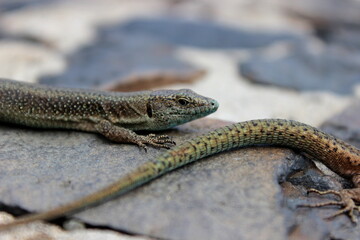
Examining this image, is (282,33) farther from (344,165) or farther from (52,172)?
(52,172)

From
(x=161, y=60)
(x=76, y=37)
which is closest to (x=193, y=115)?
(x=161, y=60)

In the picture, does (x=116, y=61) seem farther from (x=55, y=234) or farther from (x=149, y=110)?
(x=55, y=234)

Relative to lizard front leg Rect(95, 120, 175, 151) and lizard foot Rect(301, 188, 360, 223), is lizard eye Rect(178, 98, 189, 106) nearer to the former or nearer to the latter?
lizard front leg Rect(95, 120, 175, 151)

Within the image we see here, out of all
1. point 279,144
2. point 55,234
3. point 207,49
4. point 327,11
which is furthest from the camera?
point 327,11

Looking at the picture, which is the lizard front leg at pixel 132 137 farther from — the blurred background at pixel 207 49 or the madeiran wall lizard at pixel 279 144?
the blurred background at pixel 207 49

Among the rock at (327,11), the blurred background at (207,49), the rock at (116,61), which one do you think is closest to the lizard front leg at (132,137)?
the blurred background at (207,49)

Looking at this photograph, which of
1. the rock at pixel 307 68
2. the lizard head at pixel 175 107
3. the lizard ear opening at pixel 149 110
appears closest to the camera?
the lizard head at pixel 175 107

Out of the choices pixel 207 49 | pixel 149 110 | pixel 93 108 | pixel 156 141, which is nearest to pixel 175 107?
pixel 149 110
